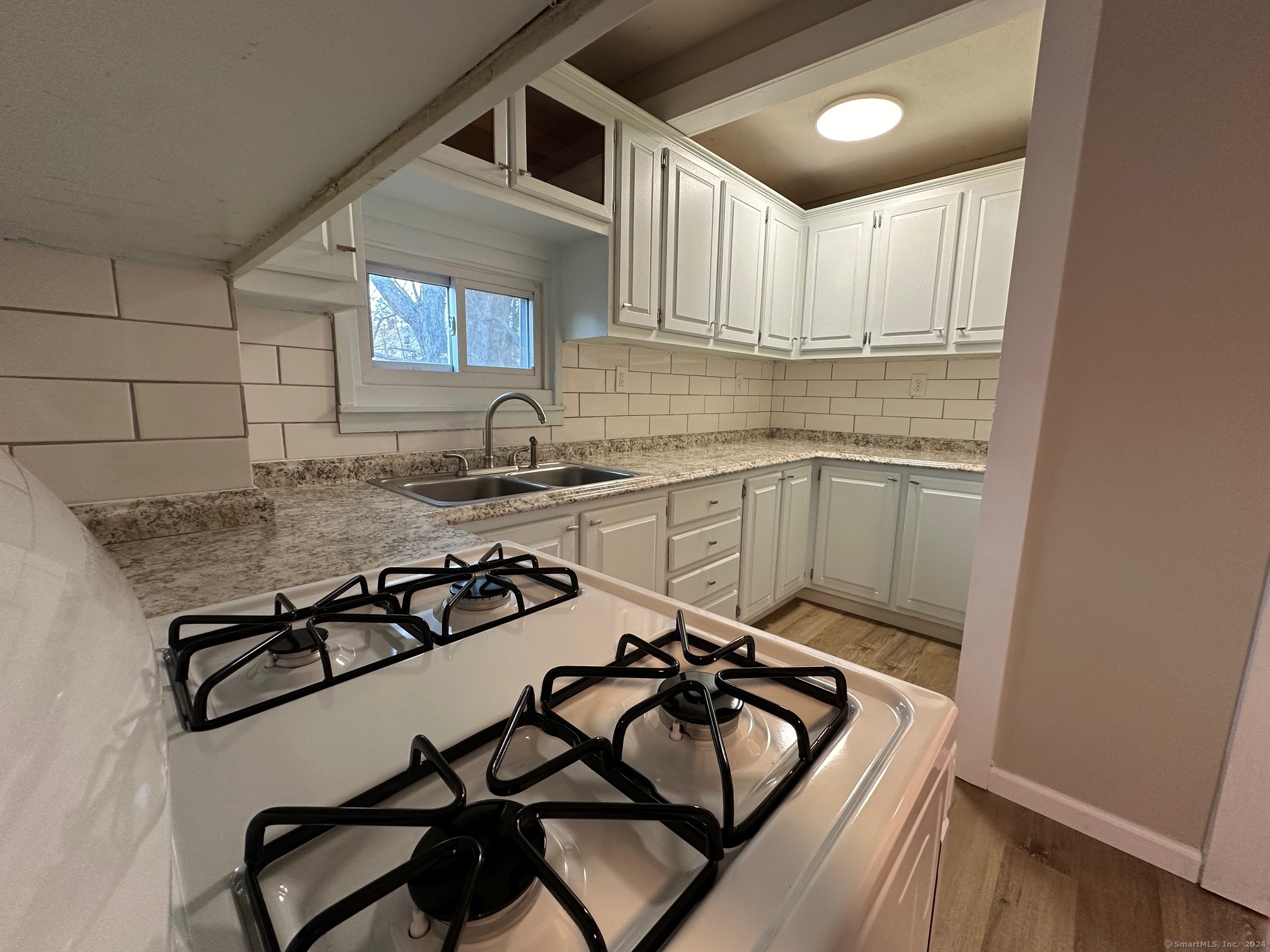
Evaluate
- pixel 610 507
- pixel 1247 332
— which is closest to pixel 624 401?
pixel 610 507

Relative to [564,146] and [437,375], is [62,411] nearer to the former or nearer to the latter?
[437,375]

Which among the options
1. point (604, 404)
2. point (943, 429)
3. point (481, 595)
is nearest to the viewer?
point (481, 595)

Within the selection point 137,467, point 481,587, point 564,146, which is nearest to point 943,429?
point 564,146

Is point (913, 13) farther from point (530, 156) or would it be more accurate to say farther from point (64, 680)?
point (64, 680)

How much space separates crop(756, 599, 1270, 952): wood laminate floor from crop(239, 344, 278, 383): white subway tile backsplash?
191cm

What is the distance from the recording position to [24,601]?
0.80 ft

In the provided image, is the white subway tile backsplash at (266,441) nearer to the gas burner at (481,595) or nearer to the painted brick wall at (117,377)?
the painted brick wall at (117,377)

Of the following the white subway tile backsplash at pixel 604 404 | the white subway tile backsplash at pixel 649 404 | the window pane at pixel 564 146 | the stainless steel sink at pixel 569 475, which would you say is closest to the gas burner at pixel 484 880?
the stainless steel sink at pixel 569 475

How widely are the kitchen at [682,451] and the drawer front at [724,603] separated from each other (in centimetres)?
2

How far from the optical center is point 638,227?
1972mm

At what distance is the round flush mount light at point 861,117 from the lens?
200 cm

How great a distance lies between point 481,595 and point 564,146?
170cm

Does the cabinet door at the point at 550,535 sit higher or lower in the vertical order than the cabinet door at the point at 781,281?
lower

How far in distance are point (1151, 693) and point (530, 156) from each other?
223 centimetres
